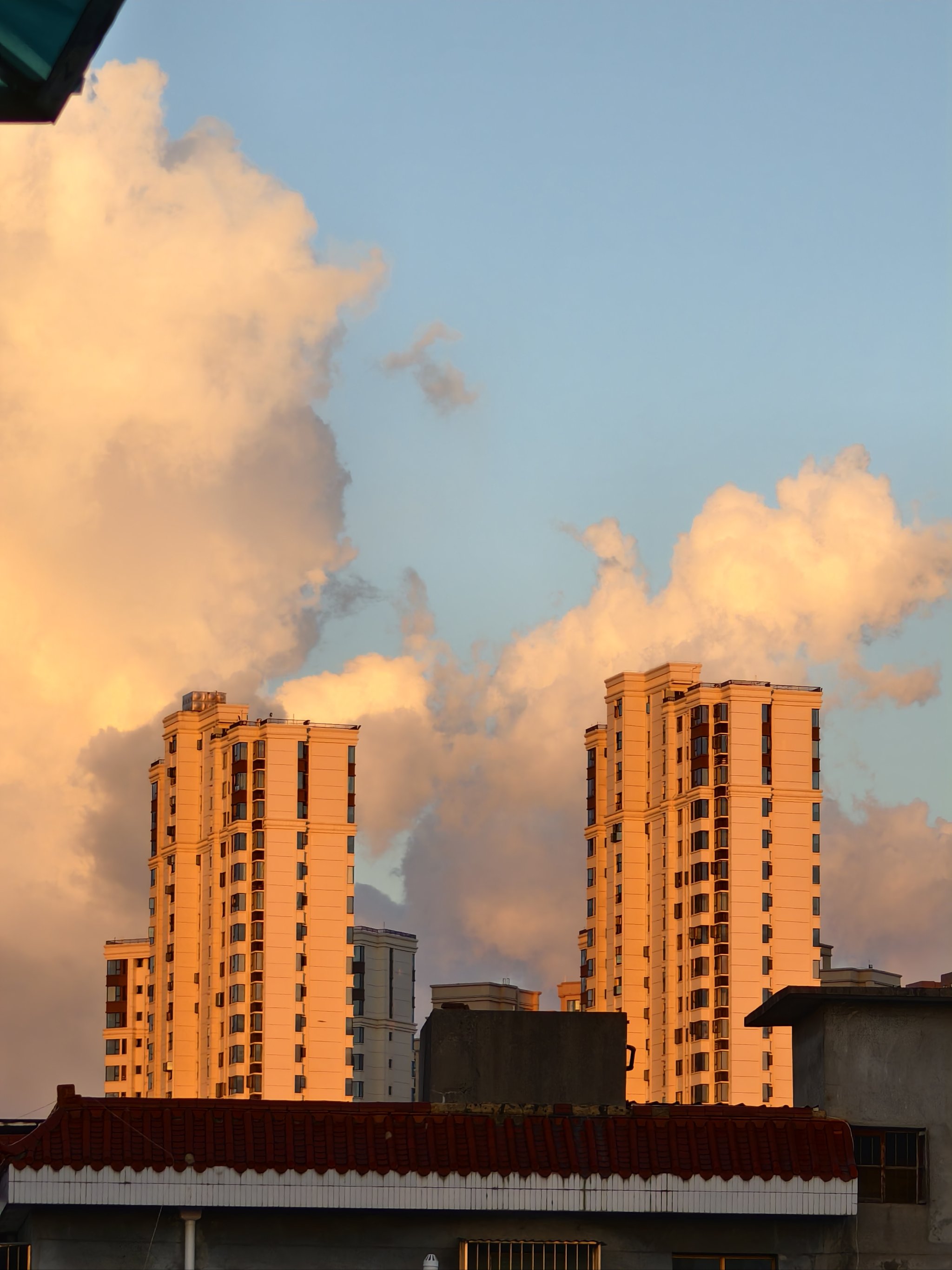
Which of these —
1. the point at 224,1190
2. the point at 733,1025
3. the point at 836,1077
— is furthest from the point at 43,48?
the point at 733,1025

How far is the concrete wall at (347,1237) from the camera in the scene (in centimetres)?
1969

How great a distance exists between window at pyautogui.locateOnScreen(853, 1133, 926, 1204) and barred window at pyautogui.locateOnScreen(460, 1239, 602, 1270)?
2.84 metres

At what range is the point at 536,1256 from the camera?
65.9 ft

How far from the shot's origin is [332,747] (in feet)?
478

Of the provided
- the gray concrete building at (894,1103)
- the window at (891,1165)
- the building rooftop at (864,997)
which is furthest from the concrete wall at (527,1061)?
the window at (891,1165)

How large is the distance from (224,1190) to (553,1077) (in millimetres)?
3608

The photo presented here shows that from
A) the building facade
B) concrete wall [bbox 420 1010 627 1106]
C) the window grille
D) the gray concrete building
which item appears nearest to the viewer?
the window grille

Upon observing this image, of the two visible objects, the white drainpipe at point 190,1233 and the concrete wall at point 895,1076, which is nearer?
the white drainpipe at point 190,1233

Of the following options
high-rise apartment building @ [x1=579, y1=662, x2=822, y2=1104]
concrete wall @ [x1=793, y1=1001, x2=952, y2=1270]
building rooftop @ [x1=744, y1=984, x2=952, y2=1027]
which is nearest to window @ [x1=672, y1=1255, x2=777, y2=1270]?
concrete wall @ [x1=793, y1=1001, x2=952, y2=1270]

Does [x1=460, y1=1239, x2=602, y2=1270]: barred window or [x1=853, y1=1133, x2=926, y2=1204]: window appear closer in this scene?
[x1=460, y1=1239, x2=602, y2=1270]: barred window

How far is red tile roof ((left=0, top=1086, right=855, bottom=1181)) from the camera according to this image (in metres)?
19.5

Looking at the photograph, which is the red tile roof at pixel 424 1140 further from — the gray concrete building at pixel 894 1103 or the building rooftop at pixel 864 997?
the building rooftop at pixel 864 997

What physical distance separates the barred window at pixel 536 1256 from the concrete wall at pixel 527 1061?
1457mm

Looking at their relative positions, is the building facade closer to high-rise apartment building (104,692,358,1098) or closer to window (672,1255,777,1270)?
high-rise apartment building (104,692,358,1098)
